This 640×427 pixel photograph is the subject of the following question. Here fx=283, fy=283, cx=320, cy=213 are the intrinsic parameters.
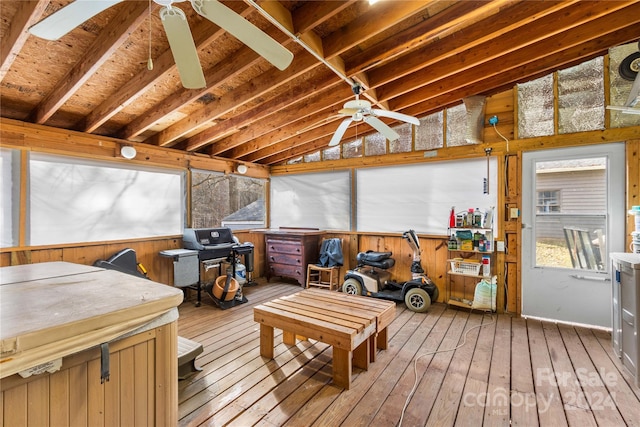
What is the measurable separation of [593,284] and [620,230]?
69cm

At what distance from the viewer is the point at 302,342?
303cm

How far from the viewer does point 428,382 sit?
229 cm

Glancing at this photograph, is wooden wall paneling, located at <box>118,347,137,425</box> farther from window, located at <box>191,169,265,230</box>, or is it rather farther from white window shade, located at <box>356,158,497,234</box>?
white window shade, located at <box>356,158,497,234</box>

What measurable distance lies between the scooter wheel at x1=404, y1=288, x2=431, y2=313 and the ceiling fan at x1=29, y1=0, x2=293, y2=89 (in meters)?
3.32

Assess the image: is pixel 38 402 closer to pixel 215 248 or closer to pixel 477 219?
pixel 215 248

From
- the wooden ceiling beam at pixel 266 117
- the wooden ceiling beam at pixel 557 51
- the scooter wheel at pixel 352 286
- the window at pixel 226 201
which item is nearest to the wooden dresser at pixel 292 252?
the window at pixel 226 201

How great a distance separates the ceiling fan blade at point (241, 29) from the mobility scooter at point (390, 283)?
3.09 meters

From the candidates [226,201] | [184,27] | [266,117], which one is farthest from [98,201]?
[184,27]

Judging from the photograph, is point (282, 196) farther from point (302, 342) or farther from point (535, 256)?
point (535, 256)

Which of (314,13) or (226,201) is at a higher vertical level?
(314,13)

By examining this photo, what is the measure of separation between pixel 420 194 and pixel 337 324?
2.91 meters

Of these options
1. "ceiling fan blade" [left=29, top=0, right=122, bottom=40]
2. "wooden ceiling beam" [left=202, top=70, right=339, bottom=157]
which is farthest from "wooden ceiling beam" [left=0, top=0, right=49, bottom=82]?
"wooden ceiling beam" [left=202, top=70, right=339, bottom=157]

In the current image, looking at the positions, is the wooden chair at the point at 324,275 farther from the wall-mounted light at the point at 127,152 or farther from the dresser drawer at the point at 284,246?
the wall-mounted light at the point at 127,152

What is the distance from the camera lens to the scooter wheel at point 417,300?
3.86 m
